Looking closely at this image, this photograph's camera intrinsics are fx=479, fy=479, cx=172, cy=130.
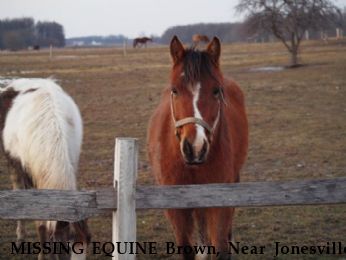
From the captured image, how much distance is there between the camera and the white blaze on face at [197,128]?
10.7 ft

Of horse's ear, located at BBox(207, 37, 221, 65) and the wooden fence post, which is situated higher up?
horse's ear, located at BBox(207, 37, 221, 65)

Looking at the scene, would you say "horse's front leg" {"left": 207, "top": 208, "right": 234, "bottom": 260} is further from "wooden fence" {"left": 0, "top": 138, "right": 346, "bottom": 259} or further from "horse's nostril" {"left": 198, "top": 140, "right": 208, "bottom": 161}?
"horse's nostril" {"left": 198, "top": 140, "right": 208, "bottom": 161}

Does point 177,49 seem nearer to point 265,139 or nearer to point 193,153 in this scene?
point 193,153

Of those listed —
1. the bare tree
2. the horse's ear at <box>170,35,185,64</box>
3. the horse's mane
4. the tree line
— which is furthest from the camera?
the tree line

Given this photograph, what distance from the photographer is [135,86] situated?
2153cm

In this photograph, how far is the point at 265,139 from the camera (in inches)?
434

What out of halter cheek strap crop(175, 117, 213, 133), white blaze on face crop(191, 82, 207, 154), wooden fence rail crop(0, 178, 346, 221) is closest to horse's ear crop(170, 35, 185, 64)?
white blaze on face crop(191, 82, 207, 154)

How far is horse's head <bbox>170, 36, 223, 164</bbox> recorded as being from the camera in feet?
10.8

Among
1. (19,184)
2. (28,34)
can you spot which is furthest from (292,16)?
(28,34)

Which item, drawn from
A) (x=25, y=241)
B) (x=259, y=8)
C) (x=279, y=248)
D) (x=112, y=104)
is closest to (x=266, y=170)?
(x=279, y=248)

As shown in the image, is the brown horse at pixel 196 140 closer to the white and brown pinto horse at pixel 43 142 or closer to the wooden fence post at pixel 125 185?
the wooden fence post at pixel 125 185

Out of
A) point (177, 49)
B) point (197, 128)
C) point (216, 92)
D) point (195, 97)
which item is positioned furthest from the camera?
point (177, 49)

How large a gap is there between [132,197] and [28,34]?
292 ft

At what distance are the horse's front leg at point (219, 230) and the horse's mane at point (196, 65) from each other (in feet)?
3.60
